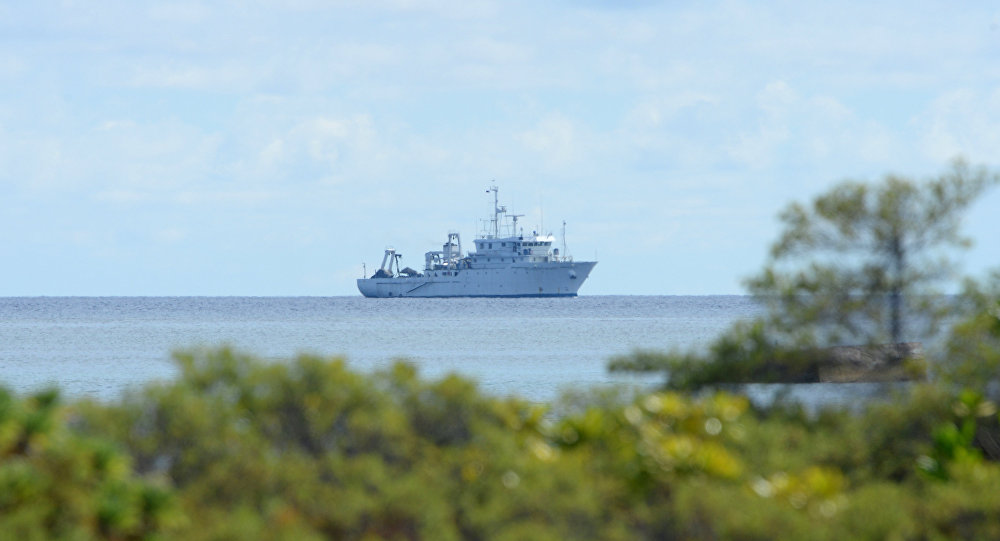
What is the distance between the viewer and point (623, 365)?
13.3 metres

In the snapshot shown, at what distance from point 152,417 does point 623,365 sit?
21.3ft

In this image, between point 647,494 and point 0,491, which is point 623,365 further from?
point 0,491

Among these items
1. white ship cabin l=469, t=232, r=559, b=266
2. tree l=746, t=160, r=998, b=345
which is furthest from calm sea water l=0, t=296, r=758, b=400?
white ship cabin l=469, t=232, r=559, b=266

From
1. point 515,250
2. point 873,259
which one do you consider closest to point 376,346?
point 873,259

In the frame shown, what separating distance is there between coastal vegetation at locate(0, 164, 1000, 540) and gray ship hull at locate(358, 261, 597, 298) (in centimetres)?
11362

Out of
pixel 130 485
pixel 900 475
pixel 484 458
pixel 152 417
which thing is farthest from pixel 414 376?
pixel 900 475

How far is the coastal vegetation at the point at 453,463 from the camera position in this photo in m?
6.84

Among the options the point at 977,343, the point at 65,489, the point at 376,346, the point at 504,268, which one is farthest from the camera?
the point at 504,268

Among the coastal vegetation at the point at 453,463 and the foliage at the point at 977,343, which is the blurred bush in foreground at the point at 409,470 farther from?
the foliage at the point at 977,343

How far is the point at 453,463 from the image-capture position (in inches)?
320

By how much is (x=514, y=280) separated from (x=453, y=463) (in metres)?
117

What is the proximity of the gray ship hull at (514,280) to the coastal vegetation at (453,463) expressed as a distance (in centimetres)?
11362

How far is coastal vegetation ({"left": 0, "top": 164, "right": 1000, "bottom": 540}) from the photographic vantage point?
6.84 meters

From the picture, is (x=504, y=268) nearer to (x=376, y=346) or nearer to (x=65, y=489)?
(x=376, y=346)
